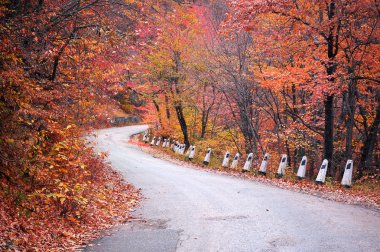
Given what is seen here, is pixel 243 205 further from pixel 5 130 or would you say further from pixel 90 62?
pixel 90 62

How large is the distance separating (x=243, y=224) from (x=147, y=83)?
76.3 feet

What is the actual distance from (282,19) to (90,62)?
754cm

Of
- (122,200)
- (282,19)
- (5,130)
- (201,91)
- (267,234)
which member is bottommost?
(122,200)

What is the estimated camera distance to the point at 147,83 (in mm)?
29719

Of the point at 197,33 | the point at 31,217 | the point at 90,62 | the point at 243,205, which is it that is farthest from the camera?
the point at 197,33

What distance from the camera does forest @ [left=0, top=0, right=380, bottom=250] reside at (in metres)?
7.39

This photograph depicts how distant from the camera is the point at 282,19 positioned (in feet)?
49.5

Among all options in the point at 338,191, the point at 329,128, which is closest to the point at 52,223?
the point at 338,191

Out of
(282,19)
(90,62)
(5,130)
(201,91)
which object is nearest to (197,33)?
(201,91)

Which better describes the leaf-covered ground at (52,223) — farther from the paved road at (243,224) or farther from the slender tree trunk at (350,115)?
the slender tree trunk at (350,115)

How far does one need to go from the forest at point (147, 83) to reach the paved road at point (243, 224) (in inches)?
36.5

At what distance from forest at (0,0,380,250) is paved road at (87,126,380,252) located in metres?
0.93

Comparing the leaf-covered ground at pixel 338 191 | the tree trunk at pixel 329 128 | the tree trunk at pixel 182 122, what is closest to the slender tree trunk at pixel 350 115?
the tree trunk at pixel 329 128

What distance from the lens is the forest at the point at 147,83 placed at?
739 cm
